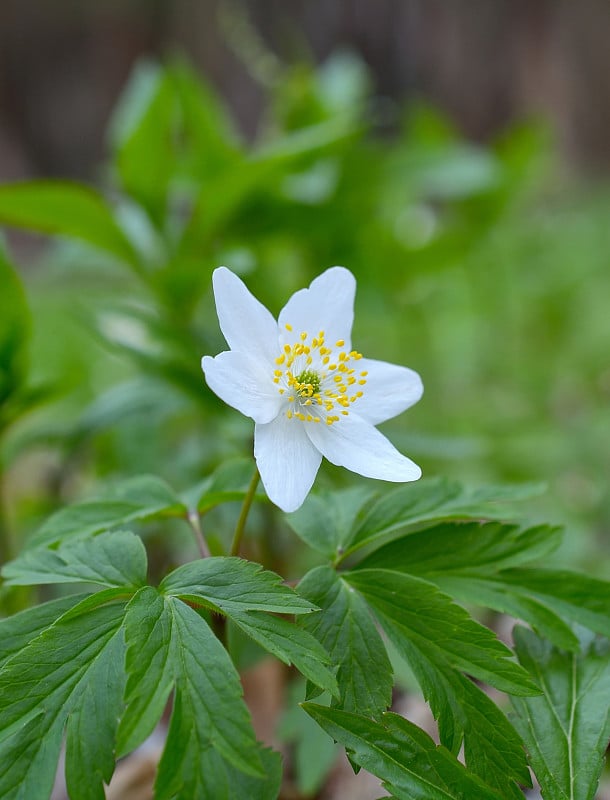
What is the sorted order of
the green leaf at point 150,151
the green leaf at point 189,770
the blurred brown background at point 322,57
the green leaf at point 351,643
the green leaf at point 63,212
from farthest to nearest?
the blurred brown background at point 322,57, the green leaf at point 150,151, the green leaf at point 63,212, the green leaf at point 351,643, the green leaf at point 189,770

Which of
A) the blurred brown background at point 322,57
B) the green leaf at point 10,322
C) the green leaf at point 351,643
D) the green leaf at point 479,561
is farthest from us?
the blurred brown background at point 322,57

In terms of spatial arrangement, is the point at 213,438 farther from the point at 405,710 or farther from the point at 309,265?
the point at 405,710

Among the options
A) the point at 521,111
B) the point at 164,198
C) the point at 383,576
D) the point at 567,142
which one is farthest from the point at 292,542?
the point at 567,142

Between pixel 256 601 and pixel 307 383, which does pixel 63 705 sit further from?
pixel 307 383

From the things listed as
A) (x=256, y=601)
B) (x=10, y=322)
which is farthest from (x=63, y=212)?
(x=256, y=601)

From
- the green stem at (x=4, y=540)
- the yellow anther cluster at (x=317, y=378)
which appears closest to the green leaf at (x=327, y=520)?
the yellow anther cluster at (x=317, y=378)

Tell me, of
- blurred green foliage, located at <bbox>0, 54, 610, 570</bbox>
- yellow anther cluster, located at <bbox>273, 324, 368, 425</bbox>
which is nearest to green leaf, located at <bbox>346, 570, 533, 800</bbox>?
yellow anther cluster, located at <bbox>273, 324, 368, 425</bbox>

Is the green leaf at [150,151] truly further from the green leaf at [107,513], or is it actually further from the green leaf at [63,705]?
the green leaf at [63,705]
